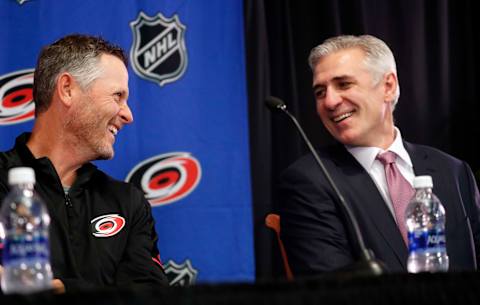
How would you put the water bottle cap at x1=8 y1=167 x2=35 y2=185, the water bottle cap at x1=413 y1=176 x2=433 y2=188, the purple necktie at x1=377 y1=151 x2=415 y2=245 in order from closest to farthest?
1. the water bottle cap at x1=8 y1=167 x2=35 y2=185
2. the water bottle cap at x1=413 y1=176 x2=433 y2=188
3. the purple necktie at x1=377 y1=151 x2=415 y2=245

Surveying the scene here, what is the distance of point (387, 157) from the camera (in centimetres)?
Result: 294

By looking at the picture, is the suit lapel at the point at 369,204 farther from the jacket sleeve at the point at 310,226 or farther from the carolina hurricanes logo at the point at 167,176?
the carolina hurricanes logo at the point at 167,176

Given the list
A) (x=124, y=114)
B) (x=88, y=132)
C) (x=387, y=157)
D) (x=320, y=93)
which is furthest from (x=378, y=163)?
(x=88, y=132)

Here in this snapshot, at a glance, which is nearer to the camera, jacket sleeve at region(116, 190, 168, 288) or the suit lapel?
jacket sleeve at region(116, 190, 168, 288)

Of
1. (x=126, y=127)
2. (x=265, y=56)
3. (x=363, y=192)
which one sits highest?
(x=265, y=56)

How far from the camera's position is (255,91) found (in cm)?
380

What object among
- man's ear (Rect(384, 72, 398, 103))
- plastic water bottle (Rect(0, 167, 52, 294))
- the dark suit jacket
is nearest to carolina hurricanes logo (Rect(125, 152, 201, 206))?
the dark suit jacket

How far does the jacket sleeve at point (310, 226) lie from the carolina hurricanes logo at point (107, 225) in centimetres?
62

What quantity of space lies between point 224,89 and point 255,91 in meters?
0.22

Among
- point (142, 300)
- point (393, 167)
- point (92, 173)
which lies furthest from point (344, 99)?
point (142, 300)

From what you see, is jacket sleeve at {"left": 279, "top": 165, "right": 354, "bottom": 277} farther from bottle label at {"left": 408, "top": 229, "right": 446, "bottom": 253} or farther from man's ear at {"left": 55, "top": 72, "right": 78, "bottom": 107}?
man's ear at {"left": 55, "top": 72, "right": 78, "bottom": 107}

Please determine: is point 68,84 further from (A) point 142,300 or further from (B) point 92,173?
(A) point 142,300

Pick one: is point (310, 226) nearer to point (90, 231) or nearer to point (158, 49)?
point (90, 231)

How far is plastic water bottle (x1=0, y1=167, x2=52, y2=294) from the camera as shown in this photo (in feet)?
5.28
